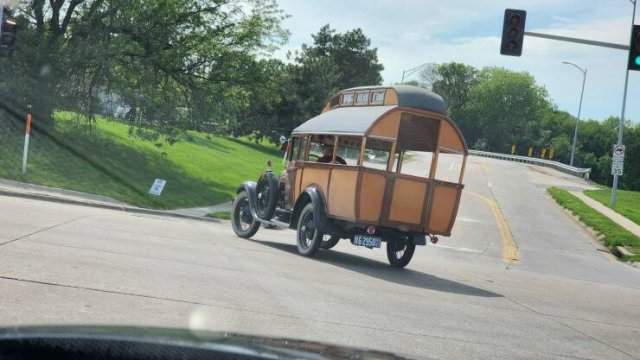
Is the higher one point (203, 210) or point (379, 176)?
point (379, 176)

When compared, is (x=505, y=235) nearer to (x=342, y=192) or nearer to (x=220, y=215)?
(x=220, y=215)

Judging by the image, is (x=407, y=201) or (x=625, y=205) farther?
(x=625, y=205)

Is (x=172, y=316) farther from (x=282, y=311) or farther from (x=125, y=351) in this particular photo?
(x=125, y=351)

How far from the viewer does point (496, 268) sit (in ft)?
59.9

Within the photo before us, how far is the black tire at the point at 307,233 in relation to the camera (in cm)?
1395

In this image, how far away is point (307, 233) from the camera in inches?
563

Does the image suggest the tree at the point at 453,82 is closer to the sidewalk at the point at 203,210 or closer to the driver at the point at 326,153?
the sidewalk at the point at 203,210

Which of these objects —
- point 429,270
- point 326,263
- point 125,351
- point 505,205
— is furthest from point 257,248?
point 505,205

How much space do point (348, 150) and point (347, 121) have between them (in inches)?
21.3

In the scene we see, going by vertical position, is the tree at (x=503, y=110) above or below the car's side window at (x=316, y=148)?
above

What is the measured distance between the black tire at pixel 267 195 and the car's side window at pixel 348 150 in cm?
175

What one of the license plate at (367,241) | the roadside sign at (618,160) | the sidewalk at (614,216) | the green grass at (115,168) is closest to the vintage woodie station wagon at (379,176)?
the license plate at (367,241)

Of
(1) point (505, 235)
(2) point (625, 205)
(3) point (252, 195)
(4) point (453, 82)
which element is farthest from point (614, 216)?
(4) point (453, 82)

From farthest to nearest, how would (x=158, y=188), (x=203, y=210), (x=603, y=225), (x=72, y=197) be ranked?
(x=603, y=225)
(x=203, y=210)
(x=158, y=188)
(x=72, y=197)
